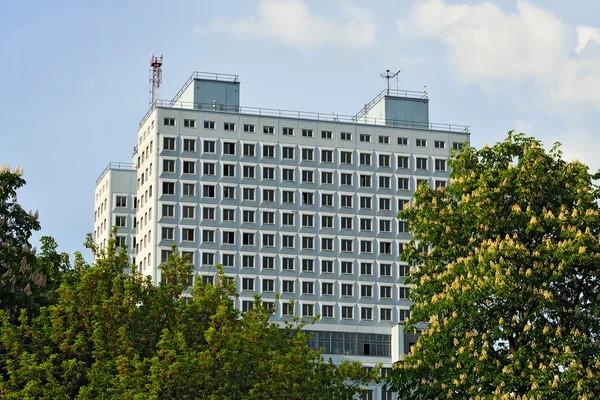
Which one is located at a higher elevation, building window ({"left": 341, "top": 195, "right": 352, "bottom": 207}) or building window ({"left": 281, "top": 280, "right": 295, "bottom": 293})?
building window ({"left": 341, "top": 195, "right": 352, "bottom": 207})

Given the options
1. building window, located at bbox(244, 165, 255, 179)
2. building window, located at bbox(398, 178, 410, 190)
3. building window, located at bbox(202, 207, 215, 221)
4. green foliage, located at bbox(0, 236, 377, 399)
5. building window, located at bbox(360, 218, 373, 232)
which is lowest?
green foliage, located at bbox(0, 236, 377, 399)

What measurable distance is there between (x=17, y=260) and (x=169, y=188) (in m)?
103

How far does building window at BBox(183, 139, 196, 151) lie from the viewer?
15238 centimetres

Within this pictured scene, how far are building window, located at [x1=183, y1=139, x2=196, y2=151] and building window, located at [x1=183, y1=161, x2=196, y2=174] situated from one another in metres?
1.83

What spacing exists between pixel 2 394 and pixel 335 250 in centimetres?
11057

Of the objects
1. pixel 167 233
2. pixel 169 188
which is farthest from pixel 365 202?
pixel 167 233

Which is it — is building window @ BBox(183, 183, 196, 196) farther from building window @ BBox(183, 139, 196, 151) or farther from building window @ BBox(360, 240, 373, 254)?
building window @ BBox(360, 240, 373, 254)

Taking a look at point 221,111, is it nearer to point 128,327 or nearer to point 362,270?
point 362,270

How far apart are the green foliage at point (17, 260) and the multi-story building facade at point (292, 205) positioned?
312 feet

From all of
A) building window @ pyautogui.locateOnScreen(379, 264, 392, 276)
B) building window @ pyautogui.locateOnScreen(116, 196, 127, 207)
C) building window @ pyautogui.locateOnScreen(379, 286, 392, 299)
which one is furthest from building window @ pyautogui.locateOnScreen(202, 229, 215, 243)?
building window @ pyautogui.locateOnScreen(116, 196, 127, 207)

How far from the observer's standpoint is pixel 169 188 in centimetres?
15100

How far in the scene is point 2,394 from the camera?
4550cm

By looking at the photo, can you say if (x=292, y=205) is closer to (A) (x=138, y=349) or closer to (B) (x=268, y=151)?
(B) (x=268, y=151)

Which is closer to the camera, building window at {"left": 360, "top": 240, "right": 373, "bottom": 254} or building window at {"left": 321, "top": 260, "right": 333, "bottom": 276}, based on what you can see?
building window at {"left": 321, "top": 260, "right": 333, "bottom": 276}
